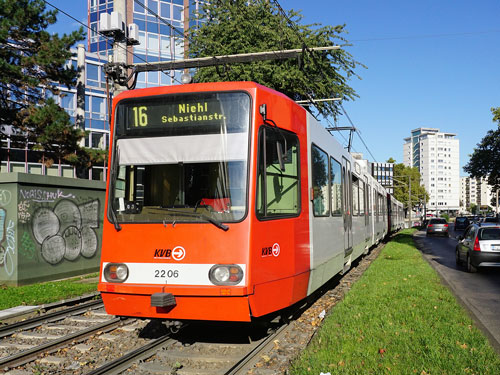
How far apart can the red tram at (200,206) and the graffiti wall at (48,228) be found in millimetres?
7456

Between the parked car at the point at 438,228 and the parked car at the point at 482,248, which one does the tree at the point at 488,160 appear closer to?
the parked car at the point at 438,228

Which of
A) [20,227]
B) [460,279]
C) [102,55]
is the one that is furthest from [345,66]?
[102,55]

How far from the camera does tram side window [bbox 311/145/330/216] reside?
8000mm

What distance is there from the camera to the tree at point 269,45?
21.6 meters

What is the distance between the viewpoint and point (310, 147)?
7.84 metres

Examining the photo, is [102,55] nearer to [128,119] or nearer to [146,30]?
[146,30]

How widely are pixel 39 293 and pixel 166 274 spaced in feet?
20.3

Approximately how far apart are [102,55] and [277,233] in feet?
115

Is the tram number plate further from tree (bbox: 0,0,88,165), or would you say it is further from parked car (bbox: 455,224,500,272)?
tree (bbox: 0,0,88,165)

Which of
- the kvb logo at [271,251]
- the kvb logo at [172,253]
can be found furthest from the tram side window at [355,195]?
the kvb logo at [172,253]

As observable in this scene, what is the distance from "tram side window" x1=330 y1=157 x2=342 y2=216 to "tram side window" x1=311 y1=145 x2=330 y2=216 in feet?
1.75

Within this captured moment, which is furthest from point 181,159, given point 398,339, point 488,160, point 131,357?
point 488,160

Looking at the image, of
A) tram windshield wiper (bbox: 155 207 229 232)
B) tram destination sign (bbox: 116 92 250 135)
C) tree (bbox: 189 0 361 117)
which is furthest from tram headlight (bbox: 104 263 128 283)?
tree (bbox: 189 0 361 117)

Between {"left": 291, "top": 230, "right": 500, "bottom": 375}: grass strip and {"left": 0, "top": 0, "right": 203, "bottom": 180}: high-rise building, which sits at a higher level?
{"left": 0, "top": 0, "right": 203, "bottom": 180}: high-rise building
